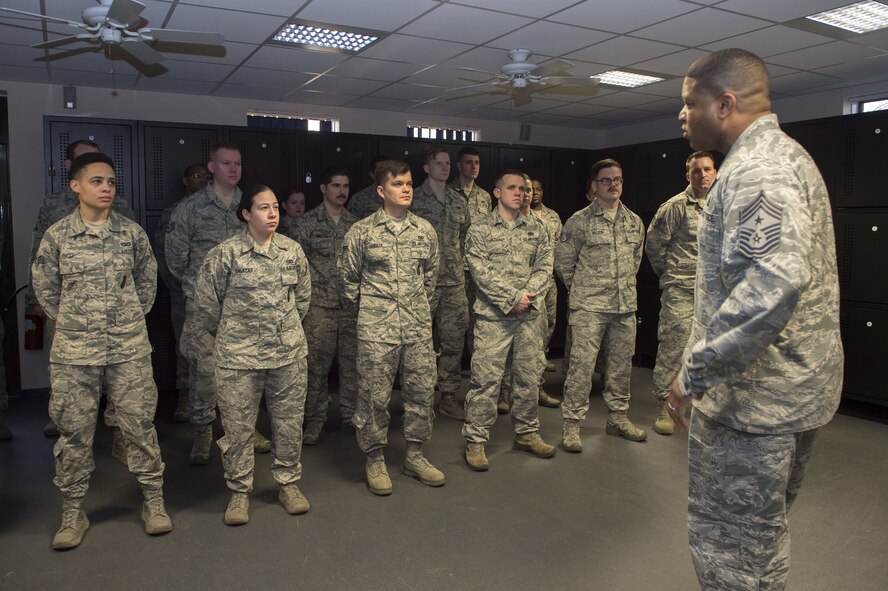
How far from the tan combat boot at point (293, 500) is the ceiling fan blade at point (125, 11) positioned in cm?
235

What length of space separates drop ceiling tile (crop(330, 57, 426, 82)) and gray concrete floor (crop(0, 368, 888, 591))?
2.87m

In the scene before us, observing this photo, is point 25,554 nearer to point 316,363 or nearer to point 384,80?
point 316,363

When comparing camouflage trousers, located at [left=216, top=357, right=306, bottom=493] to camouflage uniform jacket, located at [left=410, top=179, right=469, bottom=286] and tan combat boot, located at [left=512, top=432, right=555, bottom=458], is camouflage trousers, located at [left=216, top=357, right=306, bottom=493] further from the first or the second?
camouflage uniform jacket, located at [left=410, top=179, right=469, bottom=286]

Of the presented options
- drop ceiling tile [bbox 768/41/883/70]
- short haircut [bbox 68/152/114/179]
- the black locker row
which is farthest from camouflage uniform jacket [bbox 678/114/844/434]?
drop ceiling tile [bbox 768/41/883/70]

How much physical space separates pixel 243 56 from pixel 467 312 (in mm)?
2519

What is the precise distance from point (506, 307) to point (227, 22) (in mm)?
2467

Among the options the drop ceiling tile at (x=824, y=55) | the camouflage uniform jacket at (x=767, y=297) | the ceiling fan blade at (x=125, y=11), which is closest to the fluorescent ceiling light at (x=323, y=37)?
the ceiling fan blade at (x=125, y=11)

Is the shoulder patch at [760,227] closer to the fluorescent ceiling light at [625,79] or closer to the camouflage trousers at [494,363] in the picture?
the camouflage trousers at [494,363]

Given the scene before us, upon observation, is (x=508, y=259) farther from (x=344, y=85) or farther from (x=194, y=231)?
(x=344, y=85)

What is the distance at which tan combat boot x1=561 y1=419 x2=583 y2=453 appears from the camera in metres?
3.76

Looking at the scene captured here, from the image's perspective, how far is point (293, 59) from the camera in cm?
477

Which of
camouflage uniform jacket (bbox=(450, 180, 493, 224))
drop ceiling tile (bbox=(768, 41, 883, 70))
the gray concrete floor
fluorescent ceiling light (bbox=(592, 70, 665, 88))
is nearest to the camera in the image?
the gray concrete floor

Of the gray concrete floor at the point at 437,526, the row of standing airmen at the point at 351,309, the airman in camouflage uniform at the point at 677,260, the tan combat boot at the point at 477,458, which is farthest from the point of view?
the airman in camouflage uniform at the point at 677,260

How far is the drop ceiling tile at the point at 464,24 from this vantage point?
375cm
